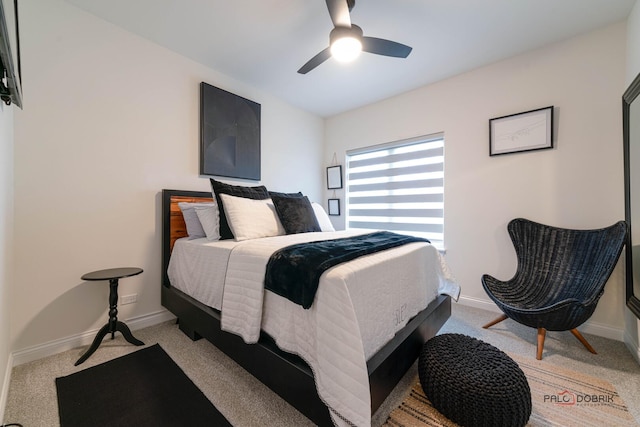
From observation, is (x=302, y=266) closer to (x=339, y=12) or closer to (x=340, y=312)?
(x=340, y=312)

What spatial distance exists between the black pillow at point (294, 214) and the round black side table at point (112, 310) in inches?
48.2

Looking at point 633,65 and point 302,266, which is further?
point 633,65

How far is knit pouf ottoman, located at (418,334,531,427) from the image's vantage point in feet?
3.55

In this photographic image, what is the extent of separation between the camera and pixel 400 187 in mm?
3449

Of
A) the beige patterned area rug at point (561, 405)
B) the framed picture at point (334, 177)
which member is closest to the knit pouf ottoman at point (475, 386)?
the beige patterned area rug at point (561, 405)

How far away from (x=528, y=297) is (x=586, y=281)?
0.40 metres

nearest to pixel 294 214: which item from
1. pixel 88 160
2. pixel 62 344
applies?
pixel 88 160

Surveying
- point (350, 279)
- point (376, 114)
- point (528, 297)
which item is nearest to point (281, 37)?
point (376, 114)

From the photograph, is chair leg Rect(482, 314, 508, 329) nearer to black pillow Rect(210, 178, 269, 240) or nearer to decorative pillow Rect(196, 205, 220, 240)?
black pillow Rect(210, 178, 269, 240)

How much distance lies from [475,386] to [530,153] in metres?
2.35

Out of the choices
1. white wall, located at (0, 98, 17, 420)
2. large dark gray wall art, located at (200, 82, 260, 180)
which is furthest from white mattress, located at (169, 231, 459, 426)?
large dark gray wall art, located at (200, 82, 260, 180)

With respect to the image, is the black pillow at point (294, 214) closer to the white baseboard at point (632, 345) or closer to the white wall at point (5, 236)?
the white wall at point (5, 236)

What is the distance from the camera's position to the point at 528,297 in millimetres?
2129

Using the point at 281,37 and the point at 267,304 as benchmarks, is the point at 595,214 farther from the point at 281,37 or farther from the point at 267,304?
the point at 281,37
